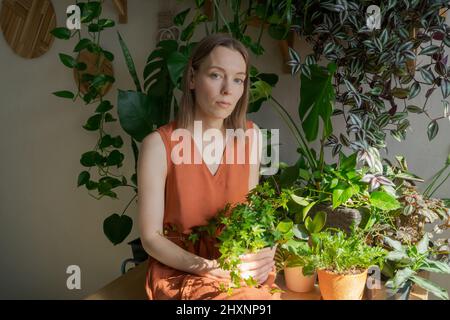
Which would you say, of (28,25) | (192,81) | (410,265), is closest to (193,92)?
(192,81)

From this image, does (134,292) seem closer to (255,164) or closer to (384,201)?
(255,164)

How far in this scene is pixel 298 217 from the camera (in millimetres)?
1436

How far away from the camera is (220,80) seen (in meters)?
1.23

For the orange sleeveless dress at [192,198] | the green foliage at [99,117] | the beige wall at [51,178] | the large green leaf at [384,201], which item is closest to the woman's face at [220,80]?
the orange sleeveless dress at [192,198]

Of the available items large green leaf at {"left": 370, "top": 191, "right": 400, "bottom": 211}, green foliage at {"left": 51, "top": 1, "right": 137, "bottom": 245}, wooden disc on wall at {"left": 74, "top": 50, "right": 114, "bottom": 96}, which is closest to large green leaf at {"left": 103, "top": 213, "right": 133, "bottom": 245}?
green foliage at {"left": 51, "top": 1, "right": 137, "bottom": 245}

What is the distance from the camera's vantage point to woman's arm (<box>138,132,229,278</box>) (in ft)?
4.01

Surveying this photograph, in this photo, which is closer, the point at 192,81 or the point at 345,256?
the point at 345,256

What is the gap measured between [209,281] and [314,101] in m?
0.64

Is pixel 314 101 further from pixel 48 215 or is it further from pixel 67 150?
pixel 48 215

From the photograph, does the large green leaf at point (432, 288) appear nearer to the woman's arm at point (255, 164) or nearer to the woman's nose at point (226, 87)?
the woman's arm at point (255, 164)

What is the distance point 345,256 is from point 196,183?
18.4 inches

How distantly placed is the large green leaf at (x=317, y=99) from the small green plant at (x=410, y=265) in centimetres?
40

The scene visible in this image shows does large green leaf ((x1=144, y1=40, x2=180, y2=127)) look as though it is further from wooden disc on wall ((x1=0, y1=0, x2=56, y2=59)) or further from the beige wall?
wooden disc on wall ((x1=0, y1=0, x2=56, y2=59))
